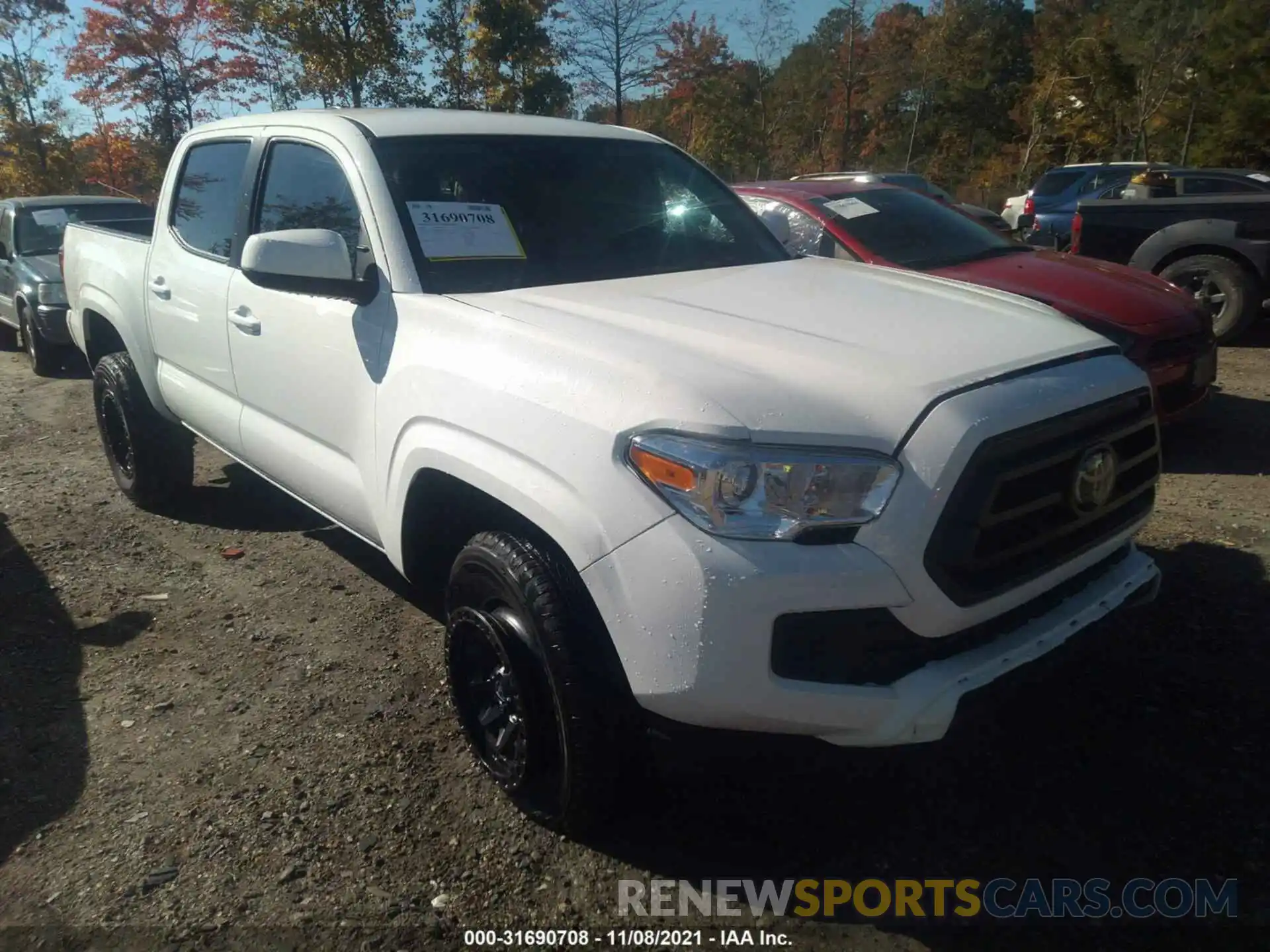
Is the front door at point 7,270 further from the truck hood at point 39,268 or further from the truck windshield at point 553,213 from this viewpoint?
the truck windshield at point 553,213

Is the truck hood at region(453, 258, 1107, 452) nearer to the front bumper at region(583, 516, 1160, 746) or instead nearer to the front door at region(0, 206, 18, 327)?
the front bumper at region(583, 516, 1160, 746)

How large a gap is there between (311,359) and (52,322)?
730 cm

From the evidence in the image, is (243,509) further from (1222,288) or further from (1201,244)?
(1222,288)

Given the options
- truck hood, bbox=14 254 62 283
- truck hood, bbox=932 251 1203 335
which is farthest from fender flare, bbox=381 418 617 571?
truck hood, bbox=14 254 62 283

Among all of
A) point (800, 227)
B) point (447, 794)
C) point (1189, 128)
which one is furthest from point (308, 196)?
point (1189, 128)

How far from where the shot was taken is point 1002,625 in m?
2.19

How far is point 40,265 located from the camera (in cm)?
923

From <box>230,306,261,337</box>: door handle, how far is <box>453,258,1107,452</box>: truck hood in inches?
44.0

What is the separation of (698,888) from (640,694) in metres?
0.65

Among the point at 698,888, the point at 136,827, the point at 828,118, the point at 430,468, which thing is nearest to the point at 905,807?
the point at 698,888

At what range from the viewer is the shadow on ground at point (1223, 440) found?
16.7ft

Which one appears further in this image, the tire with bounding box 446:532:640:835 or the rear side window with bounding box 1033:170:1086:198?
the rear side window with bounding box 1033:170:1086:198

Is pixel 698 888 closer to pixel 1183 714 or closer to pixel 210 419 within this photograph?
pixel 1183 714

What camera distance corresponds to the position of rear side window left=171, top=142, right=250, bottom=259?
377 cm
